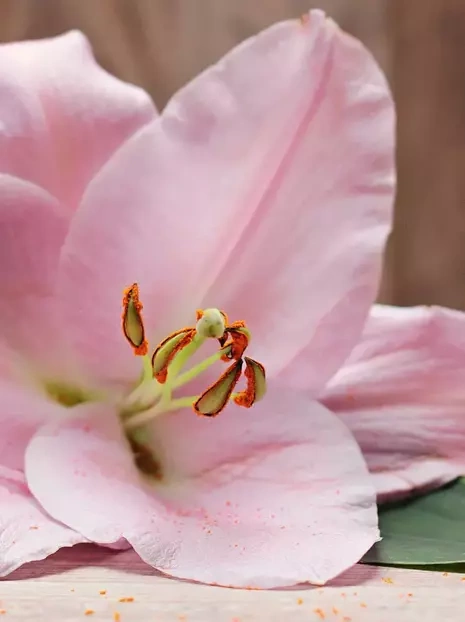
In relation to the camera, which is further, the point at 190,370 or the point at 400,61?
the point at 400,61

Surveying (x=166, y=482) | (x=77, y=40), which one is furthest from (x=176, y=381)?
(x=77, y=40)

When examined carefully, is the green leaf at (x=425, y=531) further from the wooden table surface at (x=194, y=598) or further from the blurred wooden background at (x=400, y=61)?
the blurred wooden background at (x=400, y=61)

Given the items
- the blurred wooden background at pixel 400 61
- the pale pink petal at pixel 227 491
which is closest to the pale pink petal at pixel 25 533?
the pale pink petal at pixel 227 491

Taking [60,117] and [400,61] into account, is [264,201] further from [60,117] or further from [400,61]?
[400,61]

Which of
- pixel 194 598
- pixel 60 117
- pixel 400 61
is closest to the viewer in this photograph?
pixel 194 598

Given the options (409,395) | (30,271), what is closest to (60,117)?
(30,271)

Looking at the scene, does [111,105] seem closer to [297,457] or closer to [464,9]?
[297,457]
